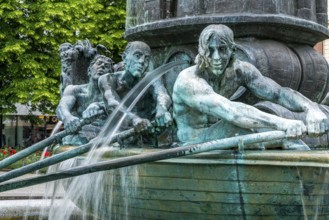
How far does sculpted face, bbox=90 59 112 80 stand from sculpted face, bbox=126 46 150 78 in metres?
0.68

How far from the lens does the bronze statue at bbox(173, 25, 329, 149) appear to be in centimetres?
451

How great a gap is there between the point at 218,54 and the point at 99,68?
2095 millimetres

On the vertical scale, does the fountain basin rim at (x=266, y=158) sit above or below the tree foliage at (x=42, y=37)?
below

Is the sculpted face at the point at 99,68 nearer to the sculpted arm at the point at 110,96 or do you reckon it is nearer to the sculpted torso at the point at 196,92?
the sculpted arm at the point at 110,96

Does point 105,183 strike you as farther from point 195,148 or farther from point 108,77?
point 108,77

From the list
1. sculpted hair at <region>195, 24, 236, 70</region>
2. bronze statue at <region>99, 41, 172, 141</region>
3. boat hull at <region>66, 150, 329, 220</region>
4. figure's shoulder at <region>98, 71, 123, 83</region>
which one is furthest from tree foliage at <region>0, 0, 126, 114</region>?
boat hull at <region>66, 150, 329, 220</region>

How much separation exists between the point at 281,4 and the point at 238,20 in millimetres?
551

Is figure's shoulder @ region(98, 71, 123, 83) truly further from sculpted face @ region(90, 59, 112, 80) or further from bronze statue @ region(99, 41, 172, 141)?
sculpted face @ region(90, 59, 112, 80)

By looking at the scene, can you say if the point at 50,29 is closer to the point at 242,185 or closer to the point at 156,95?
the point at 156,95

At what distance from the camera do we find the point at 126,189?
4.98 metres

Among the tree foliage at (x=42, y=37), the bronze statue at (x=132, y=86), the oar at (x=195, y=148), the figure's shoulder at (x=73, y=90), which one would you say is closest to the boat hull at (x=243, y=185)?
the oar at (x=195, y=148)

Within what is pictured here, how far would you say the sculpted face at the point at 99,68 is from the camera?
21.4ft

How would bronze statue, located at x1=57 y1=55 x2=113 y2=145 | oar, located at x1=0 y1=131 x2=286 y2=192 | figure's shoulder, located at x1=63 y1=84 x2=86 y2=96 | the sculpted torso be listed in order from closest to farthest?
oar, located at x1=0 y1=131 x2=286 y2=192 → the sculpted torso → bronze statue, located at x1=57 y1=55 x2=113 y2=145 → figure's shoulder, located at x1=63 y1=84 x2=86 y2=96

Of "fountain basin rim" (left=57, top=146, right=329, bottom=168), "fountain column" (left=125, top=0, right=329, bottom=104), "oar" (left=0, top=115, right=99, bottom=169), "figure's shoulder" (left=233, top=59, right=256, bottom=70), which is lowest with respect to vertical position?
"fountain basin rim" (left=57, top=146, right=329, bottom=168)
